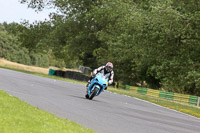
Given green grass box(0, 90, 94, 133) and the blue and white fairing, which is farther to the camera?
the blue and white fairing

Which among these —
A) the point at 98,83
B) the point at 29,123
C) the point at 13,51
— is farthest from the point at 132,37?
the point at 13,51

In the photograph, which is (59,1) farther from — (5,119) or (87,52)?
(5,119)

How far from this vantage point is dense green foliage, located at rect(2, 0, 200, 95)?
1147 inches

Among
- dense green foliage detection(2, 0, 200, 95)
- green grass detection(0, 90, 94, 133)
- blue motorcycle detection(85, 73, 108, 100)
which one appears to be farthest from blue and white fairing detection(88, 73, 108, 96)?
dense green foliage detection(2, 0, 200, 95)

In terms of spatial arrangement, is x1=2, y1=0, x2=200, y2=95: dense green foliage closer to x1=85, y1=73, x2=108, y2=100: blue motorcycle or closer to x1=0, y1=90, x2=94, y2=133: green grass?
x1=85, y1=73, x2=108, y2=100: blue motorcycle

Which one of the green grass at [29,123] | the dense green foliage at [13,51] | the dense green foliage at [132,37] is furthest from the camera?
the dense green foliage at [13,51]

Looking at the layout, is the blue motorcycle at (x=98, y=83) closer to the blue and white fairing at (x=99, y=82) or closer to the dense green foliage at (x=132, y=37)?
the blue and white fairing at (x=99, y=82)

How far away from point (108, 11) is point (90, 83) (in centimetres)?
2819

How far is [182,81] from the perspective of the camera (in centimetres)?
3070

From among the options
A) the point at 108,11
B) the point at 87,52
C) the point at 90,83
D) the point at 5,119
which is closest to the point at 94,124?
the point at 5,119

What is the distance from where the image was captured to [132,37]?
3462 centimetres

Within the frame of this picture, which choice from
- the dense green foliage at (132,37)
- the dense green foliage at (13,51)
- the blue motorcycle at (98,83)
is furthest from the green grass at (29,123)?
the dense green foliage at (13,51)

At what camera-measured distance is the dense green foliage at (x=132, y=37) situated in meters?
29.1

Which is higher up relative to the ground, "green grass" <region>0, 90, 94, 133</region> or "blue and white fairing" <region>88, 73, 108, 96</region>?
"blue and white fairing" <region>88, 73, 108, 96</region>
